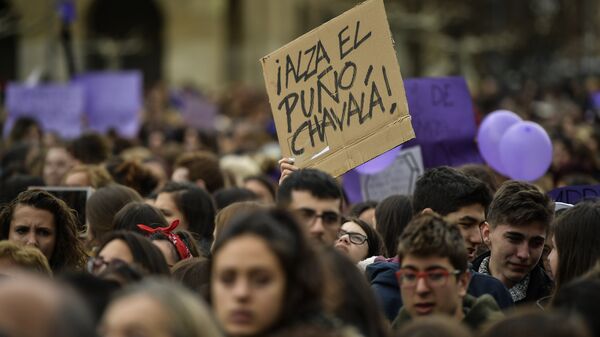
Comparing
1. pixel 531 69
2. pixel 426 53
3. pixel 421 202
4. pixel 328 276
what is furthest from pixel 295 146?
pixel 426 53

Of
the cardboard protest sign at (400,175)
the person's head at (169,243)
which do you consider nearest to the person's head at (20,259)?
the person's head at (169,243)

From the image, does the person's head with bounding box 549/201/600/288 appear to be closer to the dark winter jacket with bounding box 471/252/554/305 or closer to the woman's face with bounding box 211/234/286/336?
the dark winter jacket with bounding box 471/252/554/305

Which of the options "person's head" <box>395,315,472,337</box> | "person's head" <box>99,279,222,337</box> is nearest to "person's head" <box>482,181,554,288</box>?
"person's head" <box>395,315,472,337</box>

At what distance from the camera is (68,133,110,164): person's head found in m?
14.0

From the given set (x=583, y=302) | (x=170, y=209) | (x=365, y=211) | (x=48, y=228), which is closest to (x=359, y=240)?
(x=48, y=228)

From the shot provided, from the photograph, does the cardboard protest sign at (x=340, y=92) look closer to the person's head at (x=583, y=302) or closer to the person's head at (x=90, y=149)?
the person's head at (x=583, y=302)

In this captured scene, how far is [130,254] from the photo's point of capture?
6.58 m

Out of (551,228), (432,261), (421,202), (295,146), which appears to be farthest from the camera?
(295,146)

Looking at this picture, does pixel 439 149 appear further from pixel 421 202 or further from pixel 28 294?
pixel 28 294

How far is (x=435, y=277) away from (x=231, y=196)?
468cm

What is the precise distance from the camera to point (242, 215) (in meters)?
5.53

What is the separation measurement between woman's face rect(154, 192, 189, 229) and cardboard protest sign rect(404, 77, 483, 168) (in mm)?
2616

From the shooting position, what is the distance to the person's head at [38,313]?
176 inches

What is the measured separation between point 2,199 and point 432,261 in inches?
227
